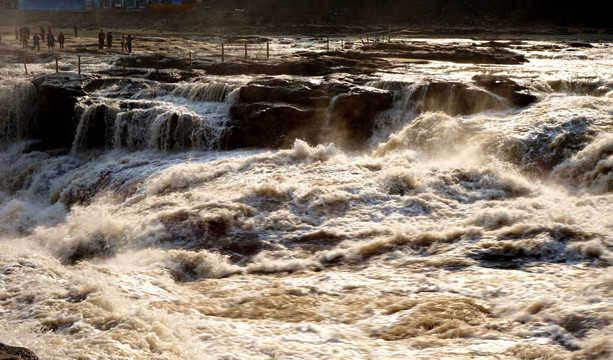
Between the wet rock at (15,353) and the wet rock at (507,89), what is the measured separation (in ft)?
45.0

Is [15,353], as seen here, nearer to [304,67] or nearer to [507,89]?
[507,89]

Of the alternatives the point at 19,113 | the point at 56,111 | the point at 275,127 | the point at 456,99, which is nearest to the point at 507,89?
the point at 456,99

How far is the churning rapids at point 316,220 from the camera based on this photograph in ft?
22.7

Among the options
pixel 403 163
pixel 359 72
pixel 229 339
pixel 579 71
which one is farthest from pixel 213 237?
pixel 579 71

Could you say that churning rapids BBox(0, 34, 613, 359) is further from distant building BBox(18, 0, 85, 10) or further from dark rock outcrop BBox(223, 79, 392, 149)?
distant building BBox(18, 0, 85, 10)

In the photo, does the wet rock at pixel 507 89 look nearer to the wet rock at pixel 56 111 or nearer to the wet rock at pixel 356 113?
the wet rock at pixel 356 113

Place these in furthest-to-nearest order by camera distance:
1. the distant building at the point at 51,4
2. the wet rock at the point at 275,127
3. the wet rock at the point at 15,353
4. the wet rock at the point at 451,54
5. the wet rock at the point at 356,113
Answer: the distant building at the point at 51,4
the wet rock at the point at 451,54
the wet rock at the point at 356,113
the wet rock at the point at 275,127
the wet rock at the point at 15,353

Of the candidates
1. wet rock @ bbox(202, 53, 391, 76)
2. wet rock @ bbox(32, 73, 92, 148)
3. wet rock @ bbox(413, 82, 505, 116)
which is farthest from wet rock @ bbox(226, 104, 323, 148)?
wet rock @ bbox(32, 73, 92, 148)

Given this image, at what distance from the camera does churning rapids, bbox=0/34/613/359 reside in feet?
22.7

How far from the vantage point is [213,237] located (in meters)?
10.7

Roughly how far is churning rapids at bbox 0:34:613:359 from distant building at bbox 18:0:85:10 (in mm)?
42438

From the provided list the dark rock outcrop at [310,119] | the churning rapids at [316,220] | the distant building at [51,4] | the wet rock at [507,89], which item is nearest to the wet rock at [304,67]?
the churning rapids at [316,220]

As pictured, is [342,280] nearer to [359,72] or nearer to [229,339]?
[229,339]

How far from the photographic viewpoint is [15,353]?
5508mm
